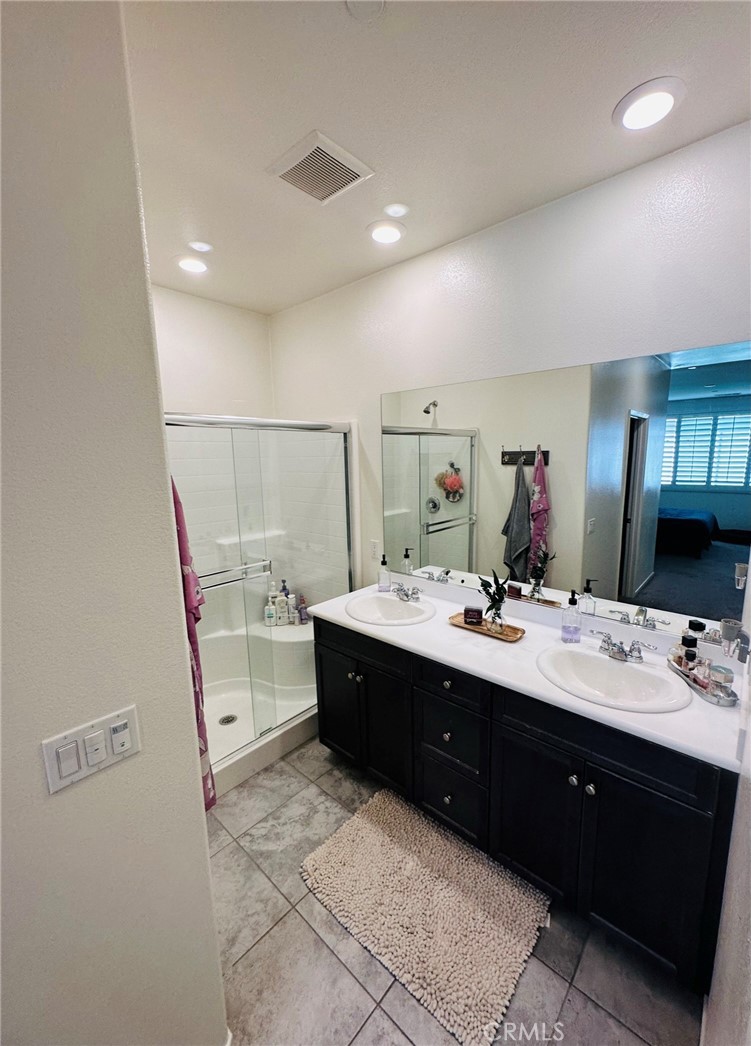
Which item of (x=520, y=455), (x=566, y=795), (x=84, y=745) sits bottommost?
(x=566, y=795)

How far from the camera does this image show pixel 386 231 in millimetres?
1916

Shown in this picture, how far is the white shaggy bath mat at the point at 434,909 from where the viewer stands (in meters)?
1.30

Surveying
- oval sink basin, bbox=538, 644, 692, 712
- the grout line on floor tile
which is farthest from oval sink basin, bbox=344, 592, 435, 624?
the grout line on floor tile

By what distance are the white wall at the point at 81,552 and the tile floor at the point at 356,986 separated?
1.65 feet

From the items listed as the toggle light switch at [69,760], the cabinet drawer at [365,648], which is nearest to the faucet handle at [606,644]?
the cabinet drawer at [365,648]

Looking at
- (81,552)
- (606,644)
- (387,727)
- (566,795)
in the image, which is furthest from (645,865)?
Result: (81,552)

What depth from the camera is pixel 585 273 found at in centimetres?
166

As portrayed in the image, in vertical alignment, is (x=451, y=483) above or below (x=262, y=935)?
above

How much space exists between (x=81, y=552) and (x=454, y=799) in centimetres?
171

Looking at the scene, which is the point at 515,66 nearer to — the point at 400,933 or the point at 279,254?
the point at 279,254

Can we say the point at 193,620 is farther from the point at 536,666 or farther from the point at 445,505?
the point at 445,505

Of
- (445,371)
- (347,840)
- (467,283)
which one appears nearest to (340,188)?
(467,283)

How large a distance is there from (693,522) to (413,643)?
1190 mm

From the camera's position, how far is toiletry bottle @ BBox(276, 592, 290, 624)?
290cm
